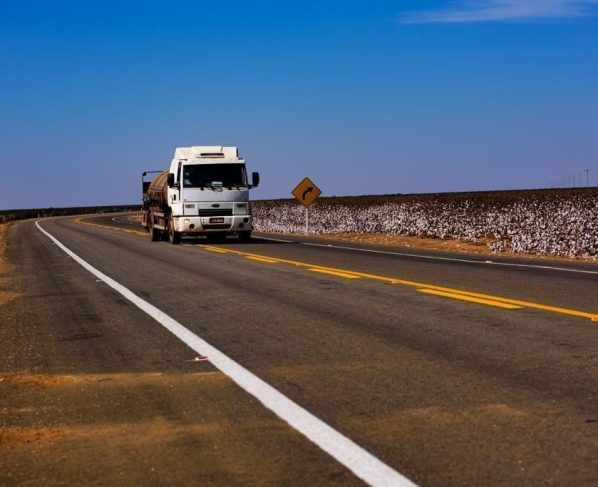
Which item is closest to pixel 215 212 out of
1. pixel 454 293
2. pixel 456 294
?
pixel 454 293

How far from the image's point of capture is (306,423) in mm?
4918

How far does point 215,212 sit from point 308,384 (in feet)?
69.4

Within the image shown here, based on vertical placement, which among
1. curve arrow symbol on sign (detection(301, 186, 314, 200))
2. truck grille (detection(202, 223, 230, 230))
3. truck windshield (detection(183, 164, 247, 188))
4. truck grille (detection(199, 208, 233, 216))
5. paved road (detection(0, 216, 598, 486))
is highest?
truck windshield (detection(183, 164, 247, 188))

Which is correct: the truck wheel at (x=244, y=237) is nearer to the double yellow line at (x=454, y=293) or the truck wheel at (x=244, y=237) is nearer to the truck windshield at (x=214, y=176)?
the truck windshield at (x=214, y=176)

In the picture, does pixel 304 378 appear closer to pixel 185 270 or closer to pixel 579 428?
pixel 579 428

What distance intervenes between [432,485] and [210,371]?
3038mm

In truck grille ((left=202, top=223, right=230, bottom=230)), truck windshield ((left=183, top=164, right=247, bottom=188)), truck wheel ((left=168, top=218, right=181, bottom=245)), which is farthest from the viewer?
truck wheel ((left=168, top=218, right=181, bottom=245))

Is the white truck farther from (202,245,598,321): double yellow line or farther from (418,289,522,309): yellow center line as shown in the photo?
(418,289,522,309): yellow center line

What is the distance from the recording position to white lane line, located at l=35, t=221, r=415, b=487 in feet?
13.1

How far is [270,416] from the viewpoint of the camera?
202 inches

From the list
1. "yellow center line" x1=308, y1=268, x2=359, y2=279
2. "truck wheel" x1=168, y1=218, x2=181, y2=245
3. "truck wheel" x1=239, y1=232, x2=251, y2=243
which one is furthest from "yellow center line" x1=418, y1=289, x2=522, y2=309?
"truck wheel" x1=239, y1=232, x2=251, y2=243

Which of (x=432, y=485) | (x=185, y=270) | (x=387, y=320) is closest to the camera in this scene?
(x=432, y=485)

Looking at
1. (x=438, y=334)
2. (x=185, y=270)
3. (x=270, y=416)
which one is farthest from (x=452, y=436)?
(x=185, y=270)

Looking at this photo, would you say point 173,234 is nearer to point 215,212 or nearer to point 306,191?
point 215,212
